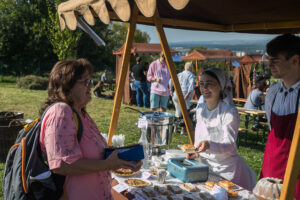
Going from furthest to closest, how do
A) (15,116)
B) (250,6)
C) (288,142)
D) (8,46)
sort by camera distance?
1. (8,46)
2. (15,116)
3. (250,6)
4. (288,142)

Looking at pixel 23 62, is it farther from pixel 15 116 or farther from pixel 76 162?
pixel 76 162

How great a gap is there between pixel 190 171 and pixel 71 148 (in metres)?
0.99

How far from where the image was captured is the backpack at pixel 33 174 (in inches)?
56.2

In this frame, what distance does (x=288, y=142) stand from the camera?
1954 millimetres

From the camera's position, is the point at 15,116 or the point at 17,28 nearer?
the point at 15,116

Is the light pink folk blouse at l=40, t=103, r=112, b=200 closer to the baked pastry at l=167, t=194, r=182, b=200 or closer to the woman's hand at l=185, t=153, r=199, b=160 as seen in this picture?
the baked pastry at l=167, t=194, r=182, b=200

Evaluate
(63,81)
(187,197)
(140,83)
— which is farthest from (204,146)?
(140,83)

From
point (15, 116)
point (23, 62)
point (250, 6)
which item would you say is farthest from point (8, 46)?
point (250, 6)

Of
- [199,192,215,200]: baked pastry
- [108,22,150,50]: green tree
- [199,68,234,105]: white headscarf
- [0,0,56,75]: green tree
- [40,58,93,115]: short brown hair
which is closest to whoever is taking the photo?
[40,58,93,115]: short brown hair

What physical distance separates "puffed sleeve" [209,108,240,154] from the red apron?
294 millimetres

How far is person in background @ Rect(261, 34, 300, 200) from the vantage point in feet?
6.44

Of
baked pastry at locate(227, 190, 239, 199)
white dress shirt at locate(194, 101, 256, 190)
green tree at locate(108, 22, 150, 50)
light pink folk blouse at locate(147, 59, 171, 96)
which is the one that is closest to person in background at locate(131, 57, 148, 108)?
light pink folk blouse at locate(147, 59, 171, 96)

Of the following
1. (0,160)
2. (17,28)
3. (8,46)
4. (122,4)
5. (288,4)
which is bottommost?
(0,160)

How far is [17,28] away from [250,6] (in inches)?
1037
